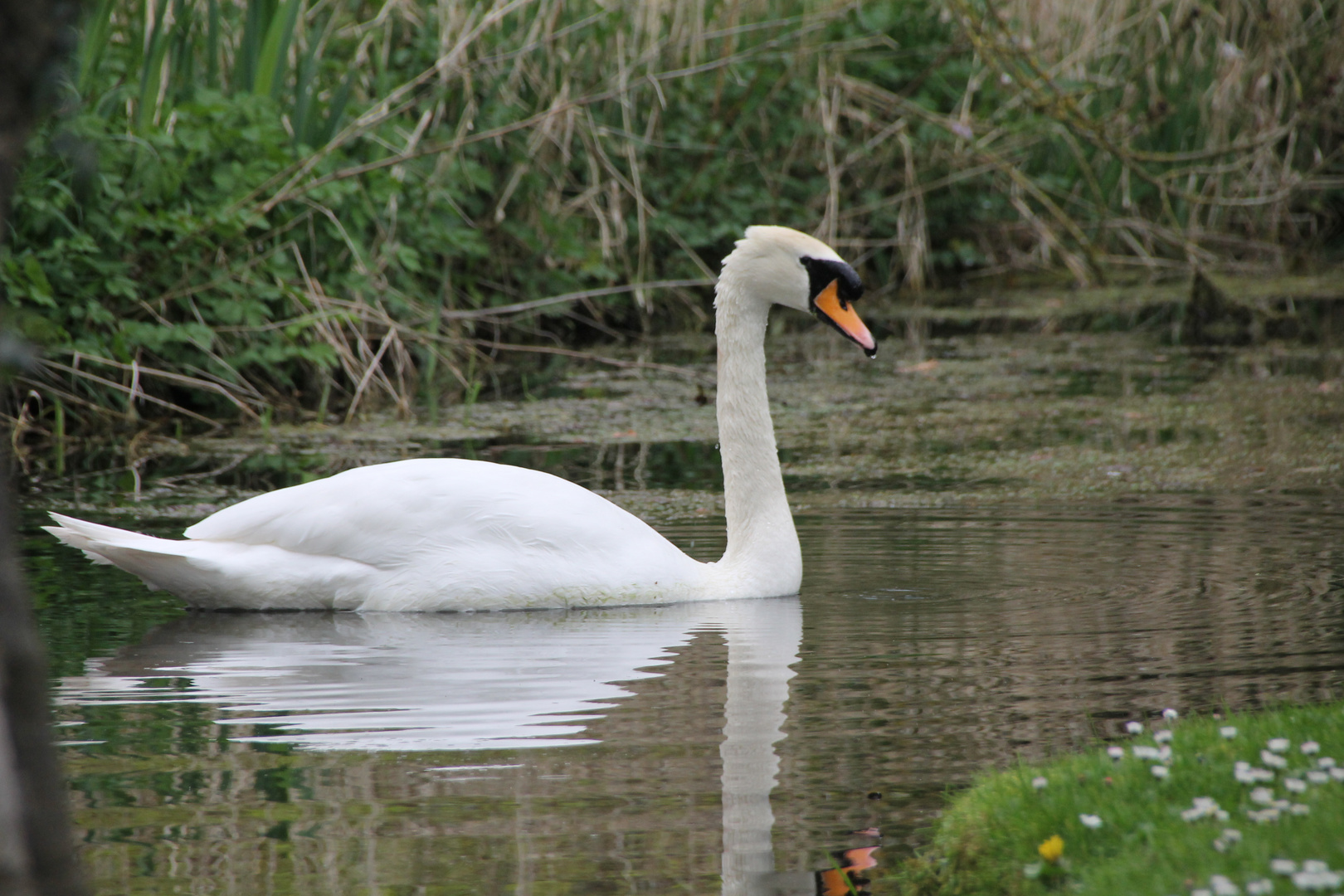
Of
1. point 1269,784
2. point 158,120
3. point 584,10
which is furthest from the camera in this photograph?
point 584,10

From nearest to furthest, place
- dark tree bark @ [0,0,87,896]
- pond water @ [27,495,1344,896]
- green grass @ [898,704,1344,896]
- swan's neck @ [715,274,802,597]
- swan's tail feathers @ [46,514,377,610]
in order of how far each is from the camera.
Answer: dark tree bark @ [0,0,87,896] < green grass @ [898,704,1344,896] < pond water @ [27,495,1344,896] < swan's tail feathers @ [46,514,377,610] < swan's neck @ [715,274,802,597]

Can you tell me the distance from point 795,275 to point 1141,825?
122 inches

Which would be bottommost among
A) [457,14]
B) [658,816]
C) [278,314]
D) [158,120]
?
[658,816]

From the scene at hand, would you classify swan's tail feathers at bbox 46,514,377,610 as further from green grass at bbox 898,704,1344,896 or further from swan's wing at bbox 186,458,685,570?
green grass at bbox 898,704,1344,896

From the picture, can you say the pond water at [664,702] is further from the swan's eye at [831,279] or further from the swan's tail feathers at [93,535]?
the swan's eye at [831,279]

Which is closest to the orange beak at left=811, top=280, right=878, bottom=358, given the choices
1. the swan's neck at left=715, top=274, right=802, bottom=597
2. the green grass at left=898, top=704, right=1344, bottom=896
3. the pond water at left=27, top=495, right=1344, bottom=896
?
the swan's neck at left=715, top=274, right=802, bottom=597

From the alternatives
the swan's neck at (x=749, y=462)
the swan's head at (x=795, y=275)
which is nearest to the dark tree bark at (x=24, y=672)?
the swan's neck at (x=749, y=462)

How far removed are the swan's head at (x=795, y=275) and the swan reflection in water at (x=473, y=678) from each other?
97 centimetres

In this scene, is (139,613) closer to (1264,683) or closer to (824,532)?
(824,532)

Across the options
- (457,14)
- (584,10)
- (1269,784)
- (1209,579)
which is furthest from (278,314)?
(1269,784)

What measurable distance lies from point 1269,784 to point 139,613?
3541 millimetres

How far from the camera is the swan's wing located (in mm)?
4980

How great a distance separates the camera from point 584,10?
11.7 meters

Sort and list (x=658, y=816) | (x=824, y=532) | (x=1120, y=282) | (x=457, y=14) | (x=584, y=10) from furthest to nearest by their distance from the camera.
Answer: (x=1120, y=282)
(x=584, y=10)
(x=457, y=14)
(x=824, y=532)
(x=658, y=816)
